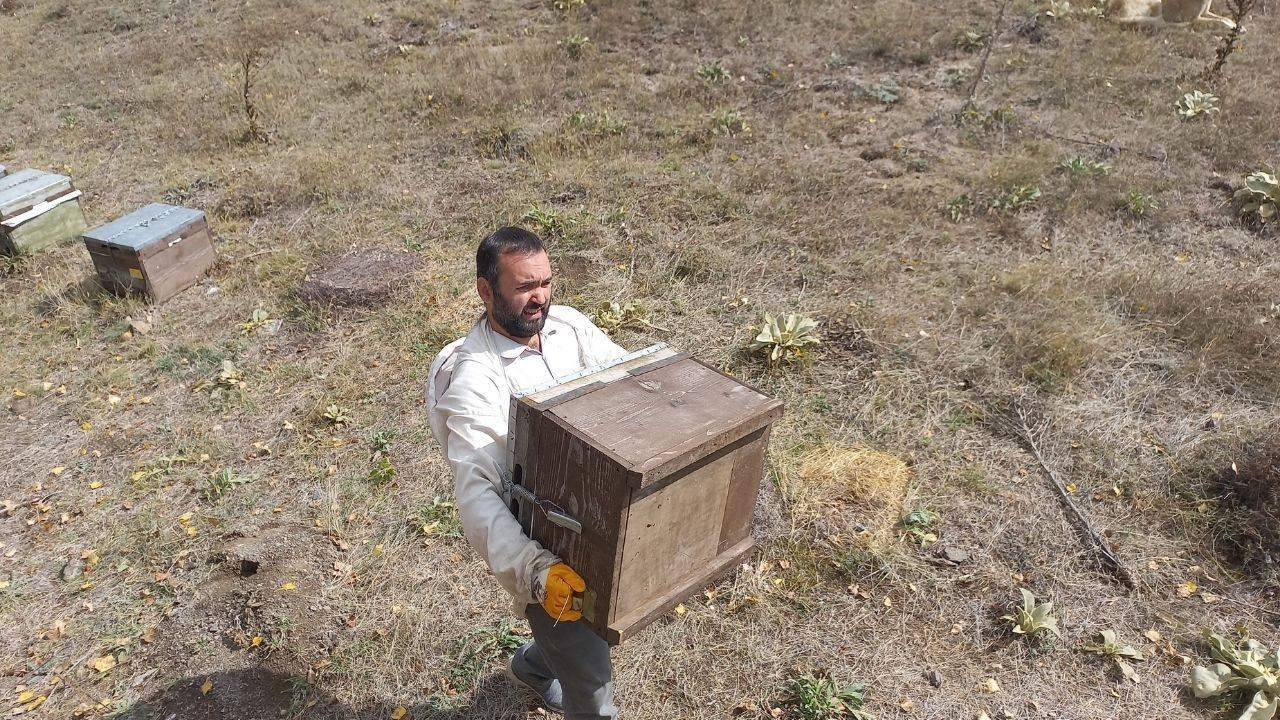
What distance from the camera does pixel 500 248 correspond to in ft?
8.25

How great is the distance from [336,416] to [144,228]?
296 cm

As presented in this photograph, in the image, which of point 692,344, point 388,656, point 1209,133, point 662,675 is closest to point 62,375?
point 388,656

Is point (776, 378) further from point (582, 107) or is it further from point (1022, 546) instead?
point (582, 107)

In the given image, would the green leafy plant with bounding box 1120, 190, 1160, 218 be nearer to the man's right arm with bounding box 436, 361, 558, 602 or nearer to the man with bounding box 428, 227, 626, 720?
the man with bounding box 428, 227, 626, 720

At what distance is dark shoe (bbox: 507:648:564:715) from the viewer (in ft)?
10.1

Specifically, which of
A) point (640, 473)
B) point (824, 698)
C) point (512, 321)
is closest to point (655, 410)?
point (640, 473)

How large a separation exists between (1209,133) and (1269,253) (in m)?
2.08

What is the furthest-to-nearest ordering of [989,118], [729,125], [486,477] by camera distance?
[729,125]
[989,118]
[486,477]

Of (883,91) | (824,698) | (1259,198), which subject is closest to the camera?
(824,698)

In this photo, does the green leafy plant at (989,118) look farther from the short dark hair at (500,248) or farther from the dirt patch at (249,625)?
the dirt patch at (249,625)

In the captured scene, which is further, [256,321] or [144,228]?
[144,228]

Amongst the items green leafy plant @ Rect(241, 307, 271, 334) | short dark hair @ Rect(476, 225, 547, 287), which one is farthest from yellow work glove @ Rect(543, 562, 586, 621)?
green leafy plant @ Rect(241, 307, 271, 334)

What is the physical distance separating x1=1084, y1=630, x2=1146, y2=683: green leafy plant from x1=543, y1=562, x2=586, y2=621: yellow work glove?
8.72 feet

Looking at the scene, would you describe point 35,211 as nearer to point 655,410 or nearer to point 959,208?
point 655,410
